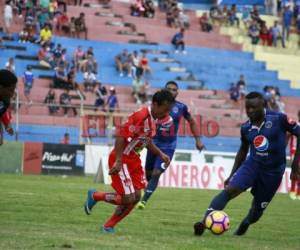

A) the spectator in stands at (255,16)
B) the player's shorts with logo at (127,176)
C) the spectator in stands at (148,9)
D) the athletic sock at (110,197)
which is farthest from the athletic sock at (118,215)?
the spectator in stands at (255,16)

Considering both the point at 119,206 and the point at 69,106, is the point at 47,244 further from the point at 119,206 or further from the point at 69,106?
the point at 69,106

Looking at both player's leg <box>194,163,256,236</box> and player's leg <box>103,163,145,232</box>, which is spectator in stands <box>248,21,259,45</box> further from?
player's leg <box>103,163,145,232</box>

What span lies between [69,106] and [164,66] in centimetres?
1218

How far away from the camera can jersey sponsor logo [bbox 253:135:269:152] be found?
12.5 m

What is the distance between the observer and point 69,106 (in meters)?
35.4

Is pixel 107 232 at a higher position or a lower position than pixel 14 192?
higher

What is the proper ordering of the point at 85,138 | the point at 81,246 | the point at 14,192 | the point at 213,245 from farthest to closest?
the point at 85,138 < the point at 14,192 < the point at 213,245 < the point at 81,246

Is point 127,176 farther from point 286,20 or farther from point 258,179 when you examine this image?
point 286,20

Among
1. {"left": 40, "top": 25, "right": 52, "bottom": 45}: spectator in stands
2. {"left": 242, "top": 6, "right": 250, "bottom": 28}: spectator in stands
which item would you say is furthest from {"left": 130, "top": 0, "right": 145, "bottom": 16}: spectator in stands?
{"left": 40, "top": 25, "right": 52, "bottom": 45}: spectator in stands

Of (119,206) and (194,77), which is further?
(194,77)

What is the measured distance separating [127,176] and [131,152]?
Answer: 12.8 inches

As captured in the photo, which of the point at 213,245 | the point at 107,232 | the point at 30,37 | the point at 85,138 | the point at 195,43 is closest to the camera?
the point at 213,245

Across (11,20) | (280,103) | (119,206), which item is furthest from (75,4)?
(119,206)

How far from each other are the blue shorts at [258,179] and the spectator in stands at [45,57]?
96.9 feet
